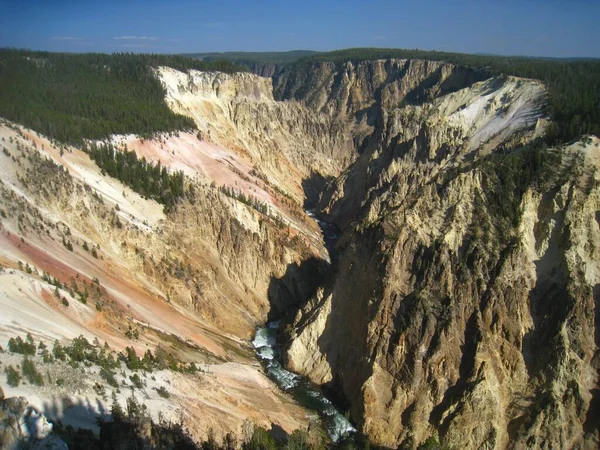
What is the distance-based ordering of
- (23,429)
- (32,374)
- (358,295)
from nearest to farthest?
(23,429) < (32,374) < (358,295)

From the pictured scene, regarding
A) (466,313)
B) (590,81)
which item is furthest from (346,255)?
(590,81)

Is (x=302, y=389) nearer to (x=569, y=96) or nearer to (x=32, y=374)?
(x=32, y=374)

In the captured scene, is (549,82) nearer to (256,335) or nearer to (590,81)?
(590,81)

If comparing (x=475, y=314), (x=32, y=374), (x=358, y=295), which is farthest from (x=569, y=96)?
(x=32, y=374)

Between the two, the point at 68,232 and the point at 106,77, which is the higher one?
the point at 106,77

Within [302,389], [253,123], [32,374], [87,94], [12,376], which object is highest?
[253,123]

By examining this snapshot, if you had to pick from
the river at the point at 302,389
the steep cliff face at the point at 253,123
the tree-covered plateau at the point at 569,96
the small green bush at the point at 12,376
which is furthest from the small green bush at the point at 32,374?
the steep cliff face at the point at 253,123
